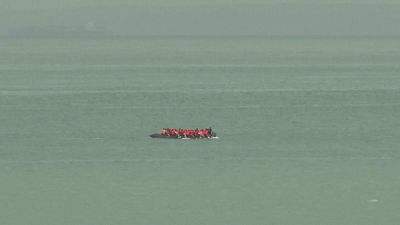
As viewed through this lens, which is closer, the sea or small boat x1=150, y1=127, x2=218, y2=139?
the sea

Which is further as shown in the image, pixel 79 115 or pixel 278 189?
pixel 79 115

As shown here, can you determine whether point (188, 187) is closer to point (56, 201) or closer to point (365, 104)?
point (56, 201)

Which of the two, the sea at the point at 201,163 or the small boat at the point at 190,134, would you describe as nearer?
the sea at the point at 201,163

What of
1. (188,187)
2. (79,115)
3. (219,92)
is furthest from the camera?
(219,92)

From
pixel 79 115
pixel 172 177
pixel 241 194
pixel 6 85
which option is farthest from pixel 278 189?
pixel 6 85

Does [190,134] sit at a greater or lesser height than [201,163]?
greater

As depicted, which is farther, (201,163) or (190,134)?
(190,134)

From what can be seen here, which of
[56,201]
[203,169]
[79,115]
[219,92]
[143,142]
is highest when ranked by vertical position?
[219,92]

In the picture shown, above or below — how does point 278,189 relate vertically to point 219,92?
below

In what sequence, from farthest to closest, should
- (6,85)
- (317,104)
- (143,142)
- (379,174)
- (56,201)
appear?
(6,85) → (317,104) → (143,142) → (379,174) → (56,201)
